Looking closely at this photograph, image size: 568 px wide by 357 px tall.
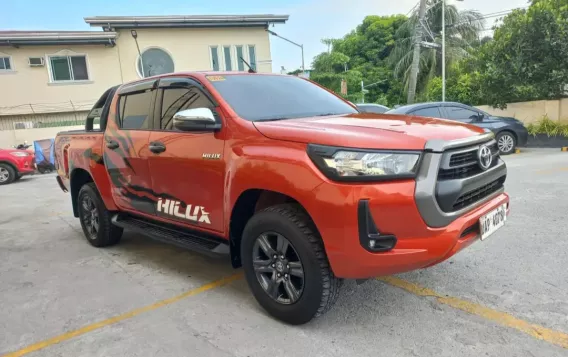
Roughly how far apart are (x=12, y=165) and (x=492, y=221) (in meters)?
14.3

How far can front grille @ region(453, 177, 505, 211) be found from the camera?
2.56m

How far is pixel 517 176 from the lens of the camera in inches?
299

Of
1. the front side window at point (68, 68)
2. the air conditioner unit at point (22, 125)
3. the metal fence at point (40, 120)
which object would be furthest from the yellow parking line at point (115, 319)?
the front side window at point (68, 68)

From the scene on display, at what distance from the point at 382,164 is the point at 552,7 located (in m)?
12.2

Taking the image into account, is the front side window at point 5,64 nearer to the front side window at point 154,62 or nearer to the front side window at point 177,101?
the front side window at point 154,62

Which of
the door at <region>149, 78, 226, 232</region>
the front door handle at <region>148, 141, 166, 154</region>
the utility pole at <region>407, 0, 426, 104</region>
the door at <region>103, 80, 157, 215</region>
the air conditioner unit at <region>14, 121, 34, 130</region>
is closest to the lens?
the door at <region>149, 78, 226, 232</region>

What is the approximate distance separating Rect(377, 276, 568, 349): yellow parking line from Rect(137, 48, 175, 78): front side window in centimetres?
1992

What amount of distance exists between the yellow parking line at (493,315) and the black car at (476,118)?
23.0 ft

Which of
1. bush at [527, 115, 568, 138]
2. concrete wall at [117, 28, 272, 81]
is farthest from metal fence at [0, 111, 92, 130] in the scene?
bush at [527, 115, 568, 138]

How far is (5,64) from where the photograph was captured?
750 inches

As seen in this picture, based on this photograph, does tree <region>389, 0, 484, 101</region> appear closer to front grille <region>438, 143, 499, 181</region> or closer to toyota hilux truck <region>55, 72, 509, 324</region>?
toyota hilux truck <region>55, 72, 509, 324</region>

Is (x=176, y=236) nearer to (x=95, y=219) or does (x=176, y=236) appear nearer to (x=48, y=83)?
(x=95, y=219)

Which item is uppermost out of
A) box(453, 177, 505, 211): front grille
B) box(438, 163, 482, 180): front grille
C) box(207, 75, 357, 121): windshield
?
box(207, 75, 357, 121): windshield

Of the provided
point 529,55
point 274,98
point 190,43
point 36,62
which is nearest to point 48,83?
point 36,62
